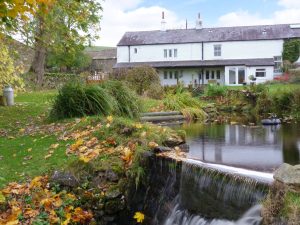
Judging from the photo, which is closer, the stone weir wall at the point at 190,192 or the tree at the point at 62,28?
the stone weir wall at the point at 190,192

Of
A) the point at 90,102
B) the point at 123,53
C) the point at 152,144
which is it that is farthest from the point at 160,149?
the point at 123,53

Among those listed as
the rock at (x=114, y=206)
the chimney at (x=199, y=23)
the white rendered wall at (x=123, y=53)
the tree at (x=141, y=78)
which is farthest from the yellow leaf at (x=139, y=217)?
the chimney at (x=199, y=23)

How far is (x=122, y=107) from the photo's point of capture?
41.3 feet

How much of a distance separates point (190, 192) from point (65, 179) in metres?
2.22

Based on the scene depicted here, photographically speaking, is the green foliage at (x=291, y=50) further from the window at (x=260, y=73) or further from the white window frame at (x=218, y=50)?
the white window frame at (x=218, y=50)

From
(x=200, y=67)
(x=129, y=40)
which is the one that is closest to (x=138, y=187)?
(x=200, y=67)

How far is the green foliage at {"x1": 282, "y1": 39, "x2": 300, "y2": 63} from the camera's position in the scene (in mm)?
43469

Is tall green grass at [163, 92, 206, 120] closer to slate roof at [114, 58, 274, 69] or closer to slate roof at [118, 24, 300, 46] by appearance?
slate roof at [114, 58, 274, 69]

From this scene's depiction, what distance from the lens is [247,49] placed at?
148ft

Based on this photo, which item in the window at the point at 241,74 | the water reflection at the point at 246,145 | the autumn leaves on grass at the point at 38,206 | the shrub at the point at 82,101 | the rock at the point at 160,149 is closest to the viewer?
the autumn leaves on grass at the point at 38,206

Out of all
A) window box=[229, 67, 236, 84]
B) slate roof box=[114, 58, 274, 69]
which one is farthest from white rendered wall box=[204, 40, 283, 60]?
window box=[229, 67, 236, 84]

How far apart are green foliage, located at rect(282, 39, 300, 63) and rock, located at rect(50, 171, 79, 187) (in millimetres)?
40091

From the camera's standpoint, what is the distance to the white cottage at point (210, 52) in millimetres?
44156

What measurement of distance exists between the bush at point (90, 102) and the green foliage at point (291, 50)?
114ft
